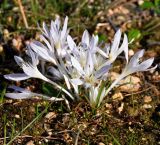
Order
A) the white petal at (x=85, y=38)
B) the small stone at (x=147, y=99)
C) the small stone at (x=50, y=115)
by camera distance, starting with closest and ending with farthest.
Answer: the white petal at (x=85, y=38), the small stone at (x=50, y=115), the small stone at (x=147, y=99)

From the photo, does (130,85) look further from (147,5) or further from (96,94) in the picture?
(147,5)

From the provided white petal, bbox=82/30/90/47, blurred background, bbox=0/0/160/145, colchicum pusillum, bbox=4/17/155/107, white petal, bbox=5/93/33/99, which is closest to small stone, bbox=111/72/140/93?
blurred background, bbox=0/0/160/145

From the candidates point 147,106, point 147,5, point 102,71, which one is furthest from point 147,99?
point 147,5

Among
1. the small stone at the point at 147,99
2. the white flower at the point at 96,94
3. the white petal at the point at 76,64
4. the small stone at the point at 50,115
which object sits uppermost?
the white petal at the point at 76,64

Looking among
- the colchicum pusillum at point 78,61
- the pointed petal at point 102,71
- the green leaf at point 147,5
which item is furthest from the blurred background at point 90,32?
the pointed petal at point 102,71

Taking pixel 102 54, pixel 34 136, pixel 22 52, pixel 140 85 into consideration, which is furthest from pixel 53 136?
pixel 22 52

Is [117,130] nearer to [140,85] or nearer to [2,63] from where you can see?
[140,85]

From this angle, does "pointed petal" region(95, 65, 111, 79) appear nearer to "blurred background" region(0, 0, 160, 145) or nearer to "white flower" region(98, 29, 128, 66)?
"white flower" region(98, 29, 128, 66)

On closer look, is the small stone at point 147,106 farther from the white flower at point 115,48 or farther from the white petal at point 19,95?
the white petal at point 19,95
